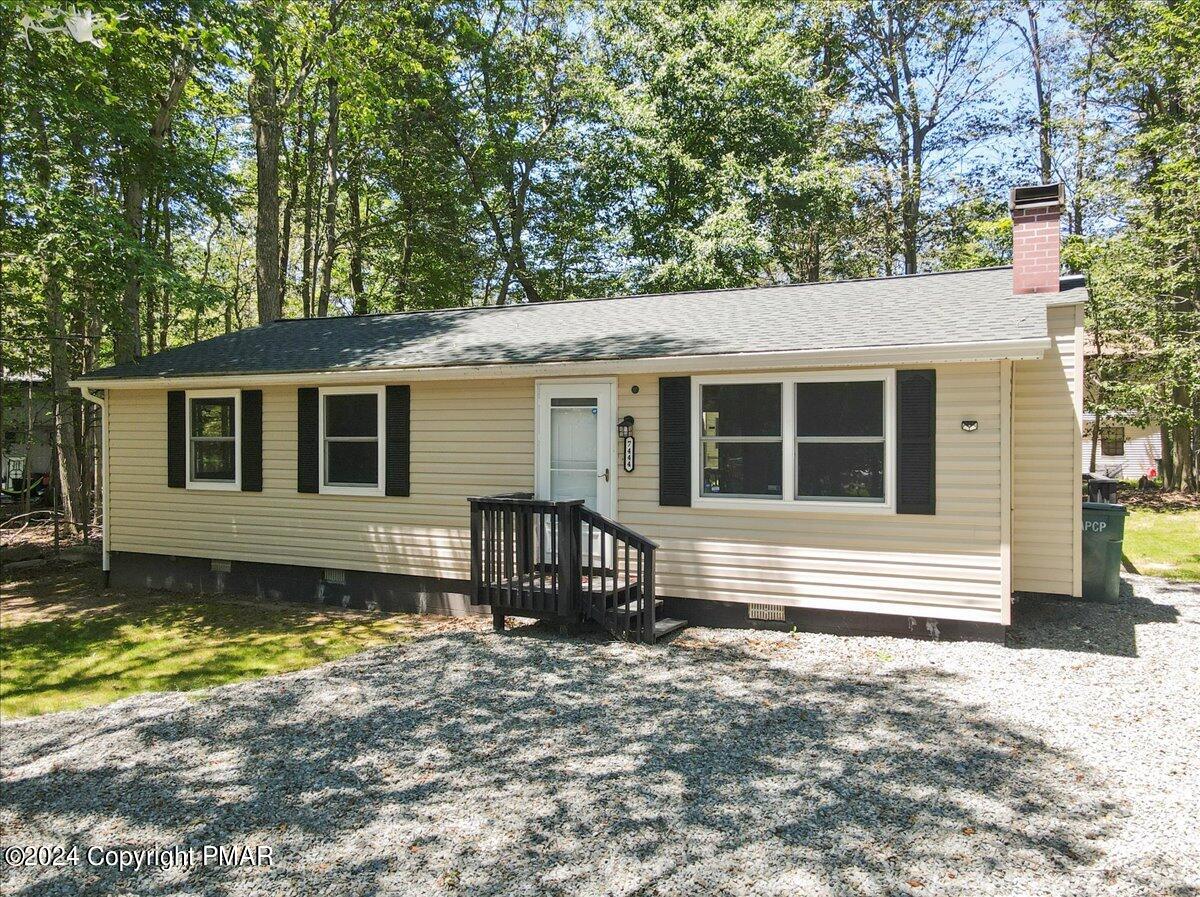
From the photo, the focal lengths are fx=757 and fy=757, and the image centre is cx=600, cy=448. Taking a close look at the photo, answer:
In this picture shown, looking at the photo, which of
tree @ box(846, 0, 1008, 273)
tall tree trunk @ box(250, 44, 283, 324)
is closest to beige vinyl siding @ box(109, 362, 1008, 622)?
tall tree trunk @ box(250, 44, 283, 324)

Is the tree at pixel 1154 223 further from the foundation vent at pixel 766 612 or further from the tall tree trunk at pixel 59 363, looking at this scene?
the tall tree trunk at pixel 59 363

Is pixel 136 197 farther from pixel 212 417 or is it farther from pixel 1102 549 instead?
pixel 1102 549

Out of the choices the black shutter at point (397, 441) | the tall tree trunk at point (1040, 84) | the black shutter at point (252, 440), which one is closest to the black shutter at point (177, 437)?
the black shutter at point (252, 440)

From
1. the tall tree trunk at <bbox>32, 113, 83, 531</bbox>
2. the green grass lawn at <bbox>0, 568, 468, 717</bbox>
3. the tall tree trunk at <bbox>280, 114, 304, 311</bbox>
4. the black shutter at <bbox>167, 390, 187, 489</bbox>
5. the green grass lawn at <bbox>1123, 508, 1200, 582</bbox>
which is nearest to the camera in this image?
the green grass lawn at <bbox>0, 568, 468, 717</bbox>

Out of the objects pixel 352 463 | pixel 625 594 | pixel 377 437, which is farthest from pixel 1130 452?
pixel 352 463

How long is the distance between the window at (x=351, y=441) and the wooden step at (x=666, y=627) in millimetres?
3577

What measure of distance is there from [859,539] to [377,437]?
204 inches

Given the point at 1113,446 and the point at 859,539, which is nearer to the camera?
the point at 859,539

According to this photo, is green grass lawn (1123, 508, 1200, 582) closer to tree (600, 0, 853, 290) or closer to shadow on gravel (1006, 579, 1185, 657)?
shadow on gravel (1006, 579, 1185, 657)

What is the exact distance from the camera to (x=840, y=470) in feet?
22.0

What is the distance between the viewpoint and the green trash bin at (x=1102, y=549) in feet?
24.9

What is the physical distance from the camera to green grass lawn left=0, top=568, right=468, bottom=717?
2.39m

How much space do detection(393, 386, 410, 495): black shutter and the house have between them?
0.03 metres

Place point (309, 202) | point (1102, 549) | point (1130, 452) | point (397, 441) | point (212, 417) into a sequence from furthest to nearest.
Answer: point (1130, 452) < point (309, 202) < point (212, 417) < point (397, 441) < point (1102, 549)
